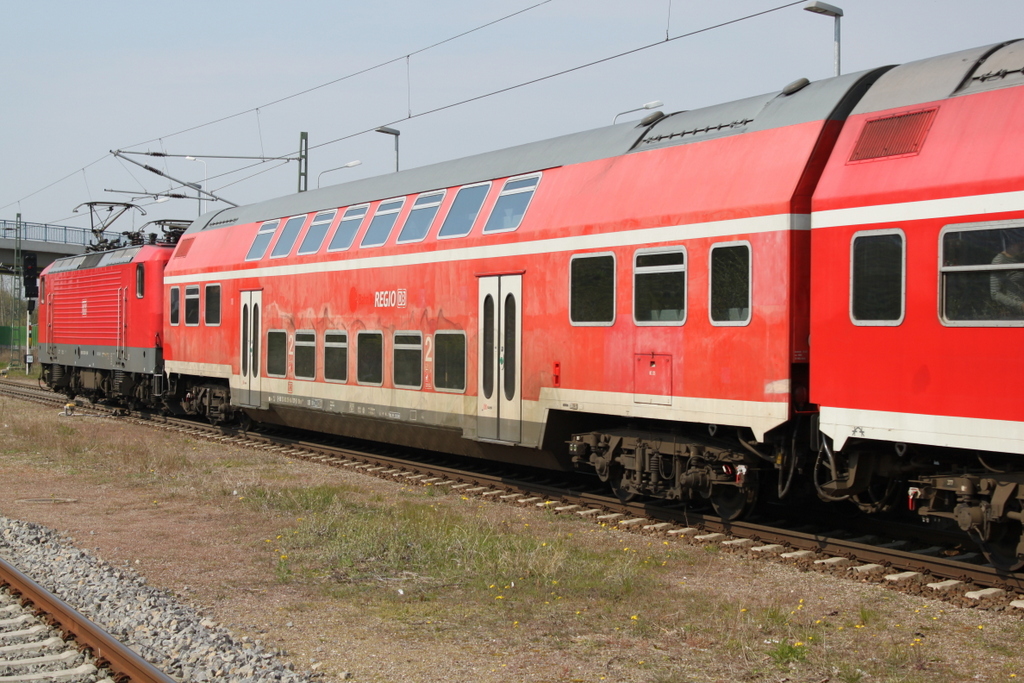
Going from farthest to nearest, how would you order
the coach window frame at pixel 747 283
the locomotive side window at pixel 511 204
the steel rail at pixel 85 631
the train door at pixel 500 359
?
the locomotive side window at pixel 511 204 < the train door at pixel 500 359 < the coach window frame at pixel 747 283 < the steel rail at pixel 85 631

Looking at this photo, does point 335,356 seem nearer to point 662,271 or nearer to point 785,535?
point 662,271

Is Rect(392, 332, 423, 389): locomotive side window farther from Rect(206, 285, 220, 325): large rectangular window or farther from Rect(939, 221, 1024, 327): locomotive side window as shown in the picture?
Rect(939, 221, 1024, 327): locomotive side window

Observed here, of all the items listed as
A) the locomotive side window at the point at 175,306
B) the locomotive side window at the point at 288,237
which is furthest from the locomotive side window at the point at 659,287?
the locomotive side window at the point at 175,306

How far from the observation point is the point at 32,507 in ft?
37.7

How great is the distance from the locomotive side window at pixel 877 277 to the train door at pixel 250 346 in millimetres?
11955

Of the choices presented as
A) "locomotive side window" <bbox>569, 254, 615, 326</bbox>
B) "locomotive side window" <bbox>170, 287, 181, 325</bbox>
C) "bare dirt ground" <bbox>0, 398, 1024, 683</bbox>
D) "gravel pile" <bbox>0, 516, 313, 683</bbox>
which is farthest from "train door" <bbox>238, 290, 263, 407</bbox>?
"locomotive side window" <bbox>569, 254, 615, 326</bbox>

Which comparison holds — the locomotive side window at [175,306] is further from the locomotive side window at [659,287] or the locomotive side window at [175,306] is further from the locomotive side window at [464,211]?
the locomotive side window at [659,287]

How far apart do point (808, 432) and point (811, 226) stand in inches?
73.5

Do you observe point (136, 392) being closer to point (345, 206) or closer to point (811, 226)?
point (345, 206)

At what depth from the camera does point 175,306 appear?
67.9 ft

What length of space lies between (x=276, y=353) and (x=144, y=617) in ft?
34.5

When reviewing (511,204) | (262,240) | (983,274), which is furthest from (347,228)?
(983,274)

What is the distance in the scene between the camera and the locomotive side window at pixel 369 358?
1452cm

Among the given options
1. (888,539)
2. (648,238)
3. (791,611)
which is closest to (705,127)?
(648,238)
